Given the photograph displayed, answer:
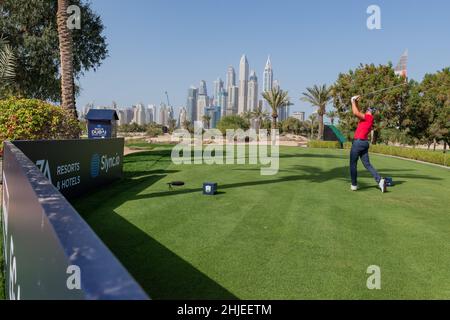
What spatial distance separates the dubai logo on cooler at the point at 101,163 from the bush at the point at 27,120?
3027 millimetres

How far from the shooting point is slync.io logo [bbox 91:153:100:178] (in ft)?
33.1

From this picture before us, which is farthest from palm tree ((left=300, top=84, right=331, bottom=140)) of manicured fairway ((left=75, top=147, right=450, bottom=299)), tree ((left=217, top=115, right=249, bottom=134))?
manicured fairway ((left=75, top=147, right=450, bottom=299))

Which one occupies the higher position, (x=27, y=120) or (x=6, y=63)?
(x=6, y=63)

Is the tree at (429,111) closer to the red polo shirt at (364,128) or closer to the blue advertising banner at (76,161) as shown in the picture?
the red polo shirt at (364,128)

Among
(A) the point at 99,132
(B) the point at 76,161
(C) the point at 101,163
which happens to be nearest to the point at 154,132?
(A) the point at 99,132

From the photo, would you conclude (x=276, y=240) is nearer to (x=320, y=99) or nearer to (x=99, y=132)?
(x=99, y=132)

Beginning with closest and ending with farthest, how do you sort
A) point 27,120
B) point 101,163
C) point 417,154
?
1. point 101,163
2. point 27,120
3. point 417,154

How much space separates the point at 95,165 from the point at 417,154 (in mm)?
25541

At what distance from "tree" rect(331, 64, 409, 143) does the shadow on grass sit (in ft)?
151

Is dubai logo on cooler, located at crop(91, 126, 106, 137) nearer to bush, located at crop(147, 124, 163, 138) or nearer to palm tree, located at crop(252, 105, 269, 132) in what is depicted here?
bush, located at crop(147, 124, 163, 138)

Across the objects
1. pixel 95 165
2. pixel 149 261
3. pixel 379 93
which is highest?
pixel 379 93

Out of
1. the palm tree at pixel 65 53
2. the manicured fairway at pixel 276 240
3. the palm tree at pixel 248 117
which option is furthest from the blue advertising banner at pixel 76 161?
the palm tree at pixel 248 117

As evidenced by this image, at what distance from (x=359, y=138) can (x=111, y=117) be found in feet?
53.7

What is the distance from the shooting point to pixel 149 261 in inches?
183
